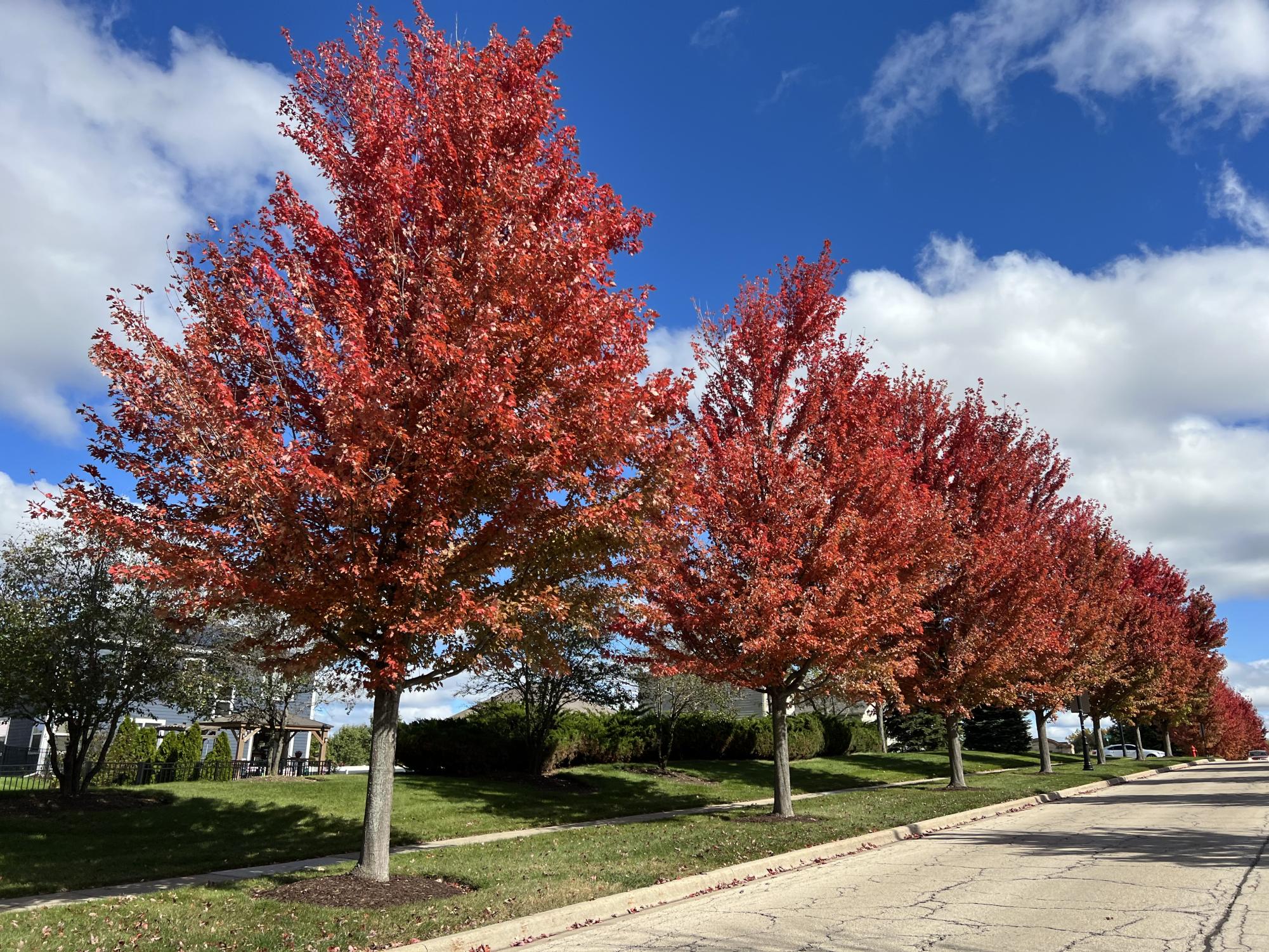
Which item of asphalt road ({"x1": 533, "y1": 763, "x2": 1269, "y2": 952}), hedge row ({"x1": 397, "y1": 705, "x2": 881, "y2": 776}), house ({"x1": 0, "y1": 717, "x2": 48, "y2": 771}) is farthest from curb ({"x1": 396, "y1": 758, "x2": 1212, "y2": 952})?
house ({"x1": 0, "y1": 717, "x2": 48, "y2": 771})

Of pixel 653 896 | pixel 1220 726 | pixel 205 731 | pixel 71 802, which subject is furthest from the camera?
pixel 1220 726

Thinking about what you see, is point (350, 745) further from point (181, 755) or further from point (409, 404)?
point (409, 404)

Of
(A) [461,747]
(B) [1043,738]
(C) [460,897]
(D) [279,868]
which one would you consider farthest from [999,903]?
(B) [1043,738]

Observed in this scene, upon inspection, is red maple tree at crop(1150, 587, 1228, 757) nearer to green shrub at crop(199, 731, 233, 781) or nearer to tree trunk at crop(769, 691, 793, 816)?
tree trunk at crop(769, 691, 793, 816)

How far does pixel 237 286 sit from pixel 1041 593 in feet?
70.4

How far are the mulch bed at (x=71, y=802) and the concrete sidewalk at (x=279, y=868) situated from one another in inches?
212

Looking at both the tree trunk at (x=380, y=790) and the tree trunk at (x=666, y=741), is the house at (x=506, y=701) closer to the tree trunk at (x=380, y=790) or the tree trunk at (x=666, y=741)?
the tree trunk at (x=666, y=741)

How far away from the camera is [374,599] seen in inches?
320

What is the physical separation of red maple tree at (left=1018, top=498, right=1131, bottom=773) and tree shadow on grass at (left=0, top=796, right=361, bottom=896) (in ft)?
61.3

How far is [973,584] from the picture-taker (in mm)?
21562

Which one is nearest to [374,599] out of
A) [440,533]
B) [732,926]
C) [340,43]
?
[440,533]

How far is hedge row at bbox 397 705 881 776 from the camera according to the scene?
75.0 feet

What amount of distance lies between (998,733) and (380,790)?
5244 centimetres

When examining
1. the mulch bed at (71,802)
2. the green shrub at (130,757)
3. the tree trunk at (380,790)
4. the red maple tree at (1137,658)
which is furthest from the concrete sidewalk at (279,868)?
the red maple tree at (1137,658)
